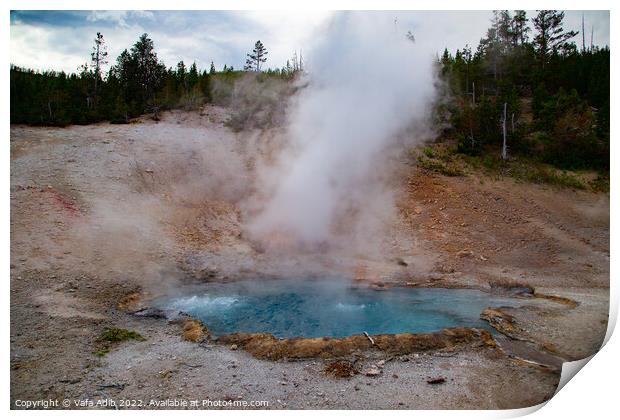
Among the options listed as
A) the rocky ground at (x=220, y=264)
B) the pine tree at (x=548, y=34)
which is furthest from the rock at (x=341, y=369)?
the pine tree at (x=548, y=34)

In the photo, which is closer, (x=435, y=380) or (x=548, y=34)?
(x=435, y=380)

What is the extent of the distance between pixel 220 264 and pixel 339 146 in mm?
3948

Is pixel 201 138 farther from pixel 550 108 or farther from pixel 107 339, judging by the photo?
pixel 550 108

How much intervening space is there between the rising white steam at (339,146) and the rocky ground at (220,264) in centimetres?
70

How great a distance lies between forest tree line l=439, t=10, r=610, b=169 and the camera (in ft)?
19.1

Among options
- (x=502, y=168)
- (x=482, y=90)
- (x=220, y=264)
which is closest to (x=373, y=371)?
(x=220, y=264)

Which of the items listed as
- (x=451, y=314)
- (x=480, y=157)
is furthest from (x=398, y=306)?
(x=480, y=157)

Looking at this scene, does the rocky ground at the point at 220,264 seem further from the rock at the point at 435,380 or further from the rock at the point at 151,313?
the rock at the point at 151,313

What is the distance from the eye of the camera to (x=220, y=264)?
7.23 meters

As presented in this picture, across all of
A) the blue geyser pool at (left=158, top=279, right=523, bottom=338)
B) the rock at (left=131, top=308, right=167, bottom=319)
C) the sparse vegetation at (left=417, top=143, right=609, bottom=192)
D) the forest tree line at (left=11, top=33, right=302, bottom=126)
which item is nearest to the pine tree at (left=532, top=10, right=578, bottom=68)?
the sparse vegetation at (left=417, top=143, right=609, bottom=192)

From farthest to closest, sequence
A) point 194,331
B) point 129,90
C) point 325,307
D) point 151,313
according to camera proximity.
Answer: point 129,90, point 325,307, point 151,313, point 194,331

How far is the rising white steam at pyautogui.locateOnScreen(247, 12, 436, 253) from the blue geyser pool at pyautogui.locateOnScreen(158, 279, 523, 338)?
1711 mm

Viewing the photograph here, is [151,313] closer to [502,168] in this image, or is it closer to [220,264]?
[220,264]

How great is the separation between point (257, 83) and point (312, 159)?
691cm
